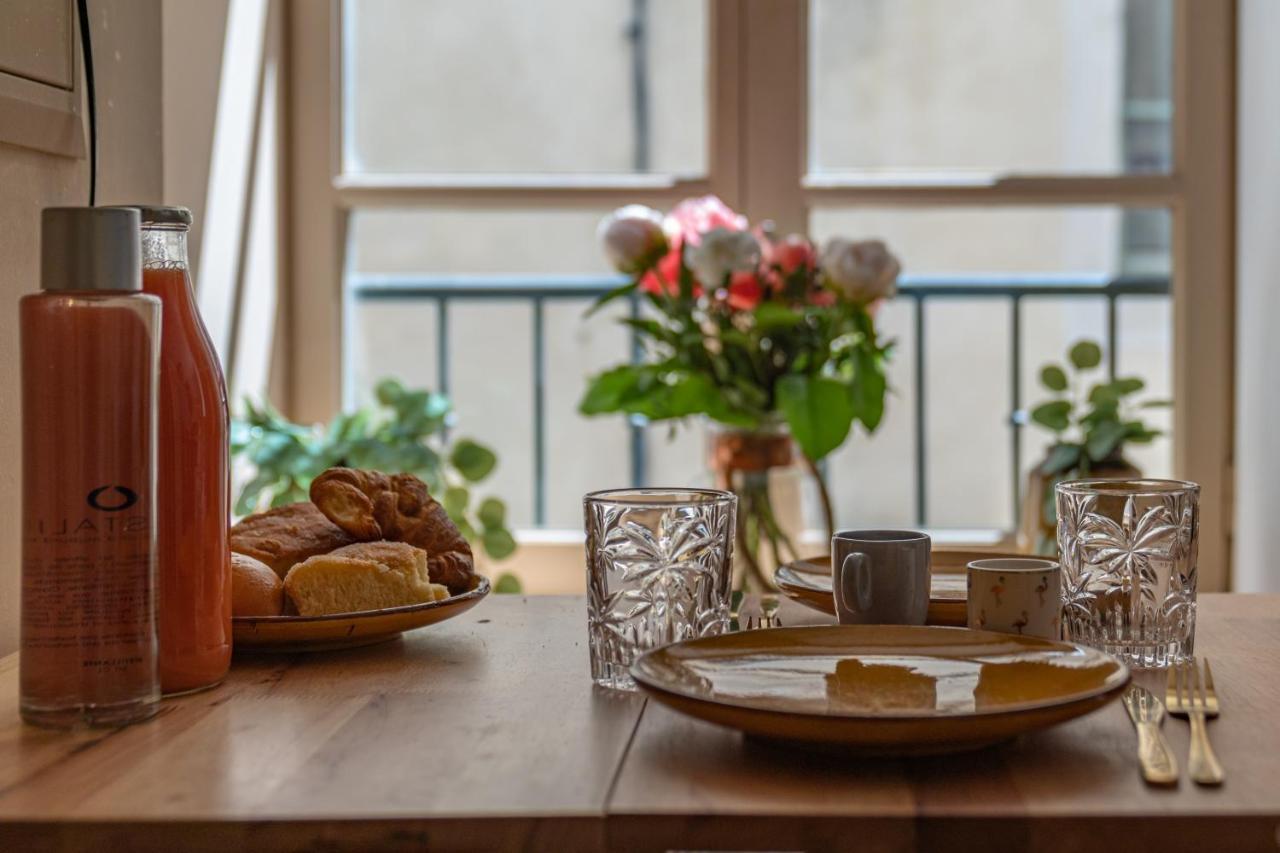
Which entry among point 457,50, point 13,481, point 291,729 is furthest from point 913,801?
point 457,50

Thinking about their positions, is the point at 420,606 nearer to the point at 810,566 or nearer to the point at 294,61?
the point at 810,566

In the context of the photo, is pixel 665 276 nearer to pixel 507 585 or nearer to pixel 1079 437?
pixel 507 585

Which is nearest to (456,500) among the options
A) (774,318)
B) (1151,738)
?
(774,318)

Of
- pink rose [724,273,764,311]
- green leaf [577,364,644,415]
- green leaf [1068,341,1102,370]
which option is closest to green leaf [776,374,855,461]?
pink rose [724,273,764,311]

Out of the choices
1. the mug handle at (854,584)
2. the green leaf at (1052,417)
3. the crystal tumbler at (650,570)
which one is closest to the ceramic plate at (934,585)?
the mug handle at (854,584)

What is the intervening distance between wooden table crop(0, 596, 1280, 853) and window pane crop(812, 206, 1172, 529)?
1.42 m

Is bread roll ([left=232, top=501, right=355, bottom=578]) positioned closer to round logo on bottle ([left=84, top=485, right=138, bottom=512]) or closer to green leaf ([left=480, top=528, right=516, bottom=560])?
round logo on bottle ([left=84, top=485, right=138, bottom=512])

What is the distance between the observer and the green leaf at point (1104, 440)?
1.99m

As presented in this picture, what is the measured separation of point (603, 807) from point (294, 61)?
183 centimetres

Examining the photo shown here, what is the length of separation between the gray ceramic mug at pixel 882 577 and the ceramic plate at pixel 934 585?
69mm

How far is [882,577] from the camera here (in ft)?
3.18

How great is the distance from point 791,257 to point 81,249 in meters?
1.22

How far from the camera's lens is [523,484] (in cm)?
235

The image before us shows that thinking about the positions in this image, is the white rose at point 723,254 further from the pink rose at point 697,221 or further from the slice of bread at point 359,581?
the slice of bread at point 359,581
